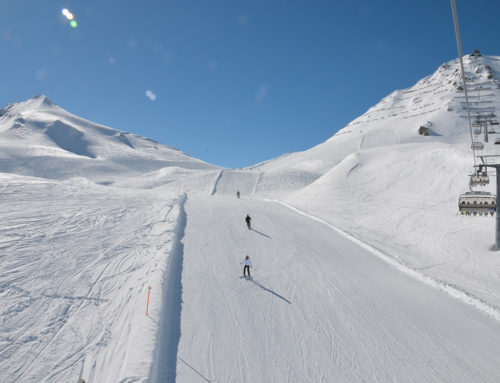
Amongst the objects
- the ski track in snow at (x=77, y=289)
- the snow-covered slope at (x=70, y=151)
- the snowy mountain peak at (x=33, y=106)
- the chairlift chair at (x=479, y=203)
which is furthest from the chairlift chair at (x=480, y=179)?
the snowy mountain peak at (x=33, y=106)

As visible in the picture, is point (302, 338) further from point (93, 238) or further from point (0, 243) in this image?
point (0, 243)

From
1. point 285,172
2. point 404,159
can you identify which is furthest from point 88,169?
point 404,159

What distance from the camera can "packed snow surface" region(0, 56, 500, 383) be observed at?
8.02 m

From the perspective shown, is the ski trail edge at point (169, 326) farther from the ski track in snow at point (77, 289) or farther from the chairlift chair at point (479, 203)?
the chairlift chair at point (479, 203)

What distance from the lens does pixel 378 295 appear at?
12547 millimetres

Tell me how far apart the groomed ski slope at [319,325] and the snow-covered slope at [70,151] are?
6383 centimetres

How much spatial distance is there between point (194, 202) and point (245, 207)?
18.6 ft

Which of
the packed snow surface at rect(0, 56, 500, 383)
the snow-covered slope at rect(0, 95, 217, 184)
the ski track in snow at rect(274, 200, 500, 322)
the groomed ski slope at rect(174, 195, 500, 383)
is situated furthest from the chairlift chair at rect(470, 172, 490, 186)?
the snow-covered slope at rect(0, 95, 217, 184)

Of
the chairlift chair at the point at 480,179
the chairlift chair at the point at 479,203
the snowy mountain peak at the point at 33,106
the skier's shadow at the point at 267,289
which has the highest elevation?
the snowy mountain peak at the point at 33,106

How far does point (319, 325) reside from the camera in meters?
9.85

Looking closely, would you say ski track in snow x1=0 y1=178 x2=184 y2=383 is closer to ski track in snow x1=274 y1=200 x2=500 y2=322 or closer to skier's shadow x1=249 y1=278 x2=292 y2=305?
skier's shadow x1=249 y1=278 x2=292 y2=305

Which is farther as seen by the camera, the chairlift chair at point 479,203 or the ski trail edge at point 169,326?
the chairlift chair at point 479,203

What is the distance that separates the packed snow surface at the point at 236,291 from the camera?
8016 mm

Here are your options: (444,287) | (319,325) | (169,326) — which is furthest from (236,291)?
(444,287)
